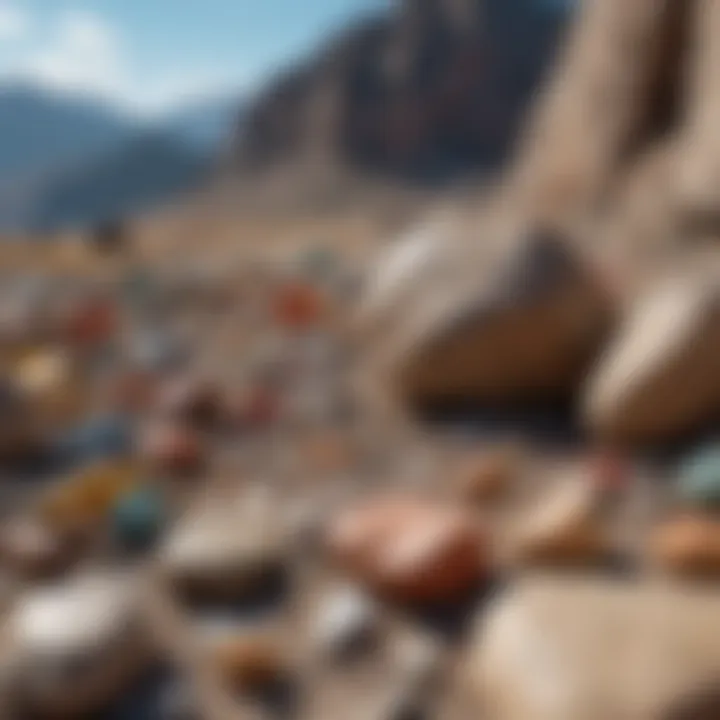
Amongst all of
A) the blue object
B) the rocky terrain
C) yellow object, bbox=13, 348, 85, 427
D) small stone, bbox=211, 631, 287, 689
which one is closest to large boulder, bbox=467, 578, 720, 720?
the rocky terrain

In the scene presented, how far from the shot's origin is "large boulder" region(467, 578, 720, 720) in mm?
452

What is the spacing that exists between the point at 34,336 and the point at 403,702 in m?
0.83

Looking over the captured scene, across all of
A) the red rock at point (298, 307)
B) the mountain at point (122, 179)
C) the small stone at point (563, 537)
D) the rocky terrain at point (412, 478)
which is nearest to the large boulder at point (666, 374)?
the rocky terrain at point (412, 478)

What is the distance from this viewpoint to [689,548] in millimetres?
585

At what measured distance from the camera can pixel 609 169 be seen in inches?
51.4

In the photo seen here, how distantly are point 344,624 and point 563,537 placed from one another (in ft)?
0.48

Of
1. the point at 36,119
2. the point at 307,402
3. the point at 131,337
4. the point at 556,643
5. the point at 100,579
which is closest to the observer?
the point at 556,643

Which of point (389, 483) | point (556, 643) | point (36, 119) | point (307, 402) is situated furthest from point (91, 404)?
point (36, 119)

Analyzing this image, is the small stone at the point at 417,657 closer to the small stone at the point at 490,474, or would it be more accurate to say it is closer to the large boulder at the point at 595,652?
the large boulder at the point at 595,652

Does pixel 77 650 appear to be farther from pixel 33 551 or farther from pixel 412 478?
pixel 412 478

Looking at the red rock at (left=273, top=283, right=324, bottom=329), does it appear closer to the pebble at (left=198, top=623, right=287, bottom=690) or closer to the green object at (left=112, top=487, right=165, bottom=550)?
the green object at (left=112, top=487, right=165, bottom=550)

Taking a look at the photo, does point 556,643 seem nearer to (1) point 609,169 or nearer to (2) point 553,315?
(2) point 553,315

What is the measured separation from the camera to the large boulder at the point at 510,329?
0.83 metres

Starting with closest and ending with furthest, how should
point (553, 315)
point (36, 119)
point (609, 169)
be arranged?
point (553, 315)
point (609, 169)
point (36, 119)
